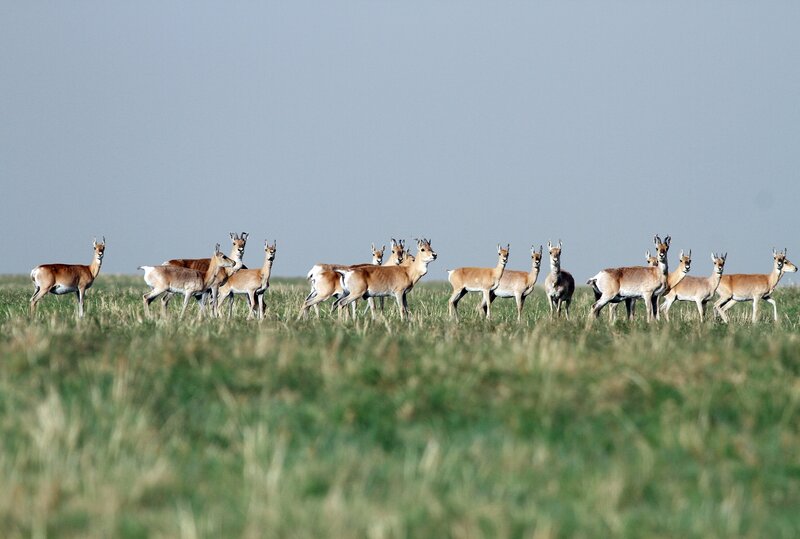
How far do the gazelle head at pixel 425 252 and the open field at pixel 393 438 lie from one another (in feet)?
45.4

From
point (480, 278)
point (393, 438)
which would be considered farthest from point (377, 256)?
point (393, 438)

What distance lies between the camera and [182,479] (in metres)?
6.99

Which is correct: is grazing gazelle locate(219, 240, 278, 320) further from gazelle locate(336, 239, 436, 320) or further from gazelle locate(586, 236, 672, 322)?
gazelle locate(586, 236, 672, 322)

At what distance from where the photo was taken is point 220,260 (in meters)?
26.4

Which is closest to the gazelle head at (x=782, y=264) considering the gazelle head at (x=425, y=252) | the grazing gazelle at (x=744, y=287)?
the grazing gazelle at (x=744, y=287)

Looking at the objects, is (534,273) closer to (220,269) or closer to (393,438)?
(220,269)

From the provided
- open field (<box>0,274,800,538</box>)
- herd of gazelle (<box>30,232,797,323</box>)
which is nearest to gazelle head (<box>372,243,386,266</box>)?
herd of gazelle (<box>30,232,797,323</box>)

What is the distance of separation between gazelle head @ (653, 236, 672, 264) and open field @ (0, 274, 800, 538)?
1386 cm

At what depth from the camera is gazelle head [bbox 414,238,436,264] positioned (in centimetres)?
2551

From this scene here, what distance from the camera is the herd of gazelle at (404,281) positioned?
23703 mm

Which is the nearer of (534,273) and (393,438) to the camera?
(393,438)

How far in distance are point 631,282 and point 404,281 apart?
5768mm

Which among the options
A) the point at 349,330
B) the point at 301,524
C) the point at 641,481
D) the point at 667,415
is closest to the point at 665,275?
the point at 349,330

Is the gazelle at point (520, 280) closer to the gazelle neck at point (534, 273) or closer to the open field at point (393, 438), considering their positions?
the gazelle neck at point (534, 273)
